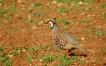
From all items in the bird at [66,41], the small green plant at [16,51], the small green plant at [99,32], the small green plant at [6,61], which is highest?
the bird at [66,41]

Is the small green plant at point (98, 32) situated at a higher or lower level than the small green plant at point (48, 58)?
higher

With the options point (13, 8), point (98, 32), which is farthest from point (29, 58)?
point (13, 8)

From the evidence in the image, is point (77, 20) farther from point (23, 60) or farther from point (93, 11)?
point (23, 60)

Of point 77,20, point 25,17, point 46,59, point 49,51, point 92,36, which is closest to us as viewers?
point 46,59

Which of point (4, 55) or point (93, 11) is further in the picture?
point (93, 11)

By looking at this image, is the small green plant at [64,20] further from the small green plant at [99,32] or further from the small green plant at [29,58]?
the small green plant at [29,58]

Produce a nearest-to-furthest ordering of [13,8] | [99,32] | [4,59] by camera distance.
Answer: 1. [4,59]
2. [99,32]
3. [13,8]

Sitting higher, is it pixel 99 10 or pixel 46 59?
pixel 99 10

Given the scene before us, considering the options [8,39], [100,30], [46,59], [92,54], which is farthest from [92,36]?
[8,39]

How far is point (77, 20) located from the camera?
45.1 ft

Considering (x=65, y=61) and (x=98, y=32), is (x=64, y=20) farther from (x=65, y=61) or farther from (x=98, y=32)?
(x=65, y=61)

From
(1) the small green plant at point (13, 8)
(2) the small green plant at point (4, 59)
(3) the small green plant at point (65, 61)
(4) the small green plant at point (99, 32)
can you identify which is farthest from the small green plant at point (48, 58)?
(1) the small green plant at point (13, 8)

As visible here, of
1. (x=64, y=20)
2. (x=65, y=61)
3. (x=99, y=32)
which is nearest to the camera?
(x=65, y=61)

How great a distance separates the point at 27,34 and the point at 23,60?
8.75 ft
